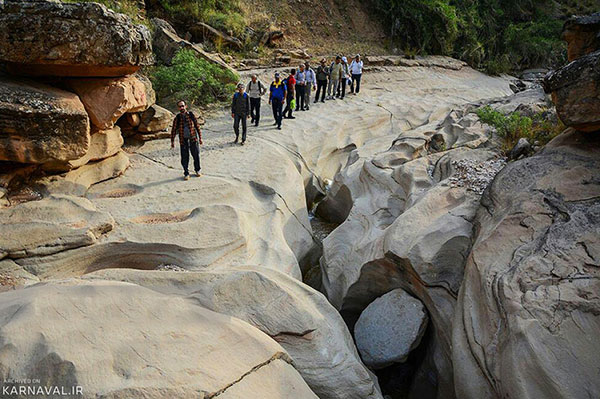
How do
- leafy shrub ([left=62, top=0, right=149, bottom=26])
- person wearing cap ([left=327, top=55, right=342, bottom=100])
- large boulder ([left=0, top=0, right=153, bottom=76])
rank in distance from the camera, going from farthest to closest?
person wearing cap ([left=327, top=55, right=342, bottom=100]) → leafy shrub ([left=62, top=0, right=149, bottom=26]) → large boulder ([left=0, top=0, right=153, bottom=76])

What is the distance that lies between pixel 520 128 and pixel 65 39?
683cm

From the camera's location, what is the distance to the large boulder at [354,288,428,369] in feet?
16.2

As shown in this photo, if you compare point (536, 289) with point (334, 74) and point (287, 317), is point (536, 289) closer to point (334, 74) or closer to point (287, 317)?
point (287, 317)

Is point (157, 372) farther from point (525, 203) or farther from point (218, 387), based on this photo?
point (525, 203)

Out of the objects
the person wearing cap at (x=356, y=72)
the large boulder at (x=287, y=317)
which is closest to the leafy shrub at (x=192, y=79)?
the person wearing cap at (x=356, y=72)

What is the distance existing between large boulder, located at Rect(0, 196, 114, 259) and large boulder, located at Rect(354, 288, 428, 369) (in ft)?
11.0

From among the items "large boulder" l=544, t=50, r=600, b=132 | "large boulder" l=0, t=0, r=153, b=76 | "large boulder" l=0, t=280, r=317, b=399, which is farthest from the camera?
"large boulder" l=0, t=0, r=153, b=76

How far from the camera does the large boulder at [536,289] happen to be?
330cm

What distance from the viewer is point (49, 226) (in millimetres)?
5156

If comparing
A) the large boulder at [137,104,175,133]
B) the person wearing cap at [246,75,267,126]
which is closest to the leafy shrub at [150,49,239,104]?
the person wearing cap at [246,75,267,126]

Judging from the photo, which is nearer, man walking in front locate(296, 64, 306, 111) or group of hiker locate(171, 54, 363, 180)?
group of hiker locate(171, 54, 363, 180)

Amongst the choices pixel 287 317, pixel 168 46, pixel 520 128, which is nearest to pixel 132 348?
pixel 287 317

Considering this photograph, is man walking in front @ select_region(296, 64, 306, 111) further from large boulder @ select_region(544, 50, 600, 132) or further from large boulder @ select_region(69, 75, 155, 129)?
large boulder @ select_region(544, 50, 600, 132)

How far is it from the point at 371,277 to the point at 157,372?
3460 millimetres
